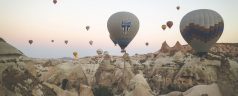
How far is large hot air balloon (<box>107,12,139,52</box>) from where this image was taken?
37.6m

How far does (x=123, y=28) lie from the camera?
37594 millimetres

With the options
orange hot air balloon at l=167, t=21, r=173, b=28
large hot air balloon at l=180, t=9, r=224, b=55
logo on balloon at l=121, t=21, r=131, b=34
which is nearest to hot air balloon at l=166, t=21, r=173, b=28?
orange hot air balloon at l=167, t=21, r=173, b=28

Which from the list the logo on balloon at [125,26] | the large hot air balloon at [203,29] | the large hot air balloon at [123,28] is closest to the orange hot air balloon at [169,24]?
the large hot air balloon at [123,28]

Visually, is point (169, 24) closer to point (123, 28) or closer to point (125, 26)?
point (125, 26)

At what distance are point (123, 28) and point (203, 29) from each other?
26.4 ft

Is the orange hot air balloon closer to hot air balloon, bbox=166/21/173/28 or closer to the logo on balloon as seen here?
hot air balloon, bbox=166/21/173/28

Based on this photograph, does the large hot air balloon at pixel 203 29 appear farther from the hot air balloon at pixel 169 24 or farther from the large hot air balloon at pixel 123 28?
the hot air balloon at pixel 169 24

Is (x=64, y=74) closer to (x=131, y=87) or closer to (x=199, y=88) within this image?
(x=131, y=87)

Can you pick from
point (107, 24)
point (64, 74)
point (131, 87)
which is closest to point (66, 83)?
point (64, 74)

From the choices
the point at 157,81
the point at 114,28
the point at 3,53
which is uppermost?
the point at 114,28

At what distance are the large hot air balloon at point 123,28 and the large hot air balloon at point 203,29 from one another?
560 centimetres

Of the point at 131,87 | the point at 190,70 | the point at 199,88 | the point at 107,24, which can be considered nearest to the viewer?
Result: the point at 199,88

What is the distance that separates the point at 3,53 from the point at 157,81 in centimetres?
3671

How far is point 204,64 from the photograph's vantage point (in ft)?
157
